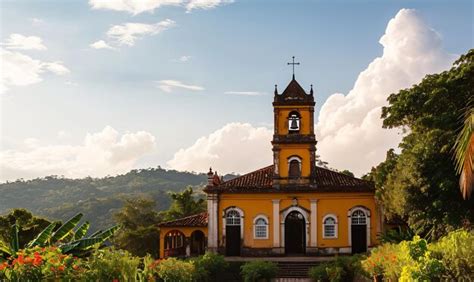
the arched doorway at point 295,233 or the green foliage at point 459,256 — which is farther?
the arched doorway at point 295,233

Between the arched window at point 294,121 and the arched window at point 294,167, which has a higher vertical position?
the arched window at point 294,121

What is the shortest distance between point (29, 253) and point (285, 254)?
67.9ft

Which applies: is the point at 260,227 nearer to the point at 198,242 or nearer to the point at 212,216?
the point at 212,216

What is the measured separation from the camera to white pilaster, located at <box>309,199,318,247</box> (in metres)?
32.2

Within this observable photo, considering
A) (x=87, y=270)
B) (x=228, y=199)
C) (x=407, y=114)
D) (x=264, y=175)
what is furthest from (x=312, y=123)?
(x=87, y=270)

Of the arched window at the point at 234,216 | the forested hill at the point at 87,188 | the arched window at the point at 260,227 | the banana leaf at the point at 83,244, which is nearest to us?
the banana leaf at the point at 83,244

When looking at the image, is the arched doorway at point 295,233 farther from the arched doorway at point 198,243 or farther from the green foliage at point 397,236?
the arched doorway at point 198,243

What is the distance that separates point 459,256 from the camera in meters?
11.4

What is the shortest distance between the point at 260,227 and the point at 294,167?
11.3 feet

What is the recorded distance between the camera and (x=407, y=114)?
2527 cm

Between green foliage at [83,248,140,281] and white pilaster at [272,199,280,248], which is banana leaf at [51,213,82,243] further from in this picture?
white pilaster at [272,199,280,248]

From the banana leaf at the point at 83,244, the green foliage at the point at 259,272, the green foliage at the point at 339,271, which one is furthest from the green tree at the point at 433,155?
the banana leaf at the point at 83,244

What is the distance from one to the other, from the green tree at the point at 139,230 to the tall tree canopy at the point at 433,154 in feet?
58.0

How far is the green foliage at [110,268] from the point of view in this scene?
492 inches
